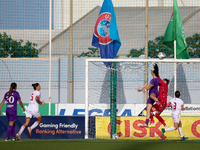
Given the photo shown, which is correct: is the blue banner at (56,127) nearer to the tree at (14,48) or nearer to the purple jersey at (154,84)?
the purple jersey at (154,84)

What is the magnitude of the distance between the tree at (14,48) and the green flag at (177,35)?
8336mm

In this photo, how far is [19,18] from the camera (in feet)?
58.0

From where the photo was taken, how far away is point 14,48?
18609 millimetres

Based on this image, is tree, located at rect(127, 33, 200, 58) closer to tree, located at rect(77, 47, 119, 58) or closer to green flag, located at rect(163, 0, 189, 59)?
tree, located at rect(77, 47, 119, 58)

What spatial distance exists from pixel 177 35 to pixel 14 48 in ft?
30.6

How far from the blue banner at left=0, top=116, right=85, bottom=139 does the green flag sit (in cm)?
546

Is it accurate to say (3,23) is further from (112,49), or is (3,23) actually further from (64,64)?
(112,49)

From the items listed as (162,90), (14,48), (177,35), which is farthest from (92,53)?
(162,90)

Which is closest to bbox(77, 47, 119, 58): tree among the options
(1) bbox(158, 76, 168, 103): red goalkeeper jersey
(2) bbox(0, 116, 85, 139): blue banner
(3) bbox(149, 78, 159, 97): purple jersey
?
(2) bbox(0, 116, 85, 139): blue banner

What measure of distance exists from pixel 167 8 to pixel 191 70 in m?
5.13

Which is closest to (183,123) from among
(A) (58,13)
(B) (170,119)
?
(B) (170,119)

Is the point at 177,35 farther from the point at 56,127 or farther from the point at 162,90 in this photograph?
the point at 56,127

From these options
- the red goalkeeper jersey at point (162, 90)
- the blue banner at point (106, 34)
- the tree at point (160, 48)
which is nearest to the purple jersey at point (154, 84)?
the red goalkeeper jersey at point (162, 90)

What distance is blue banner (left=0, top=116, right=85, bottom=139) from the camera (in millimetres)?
11625
